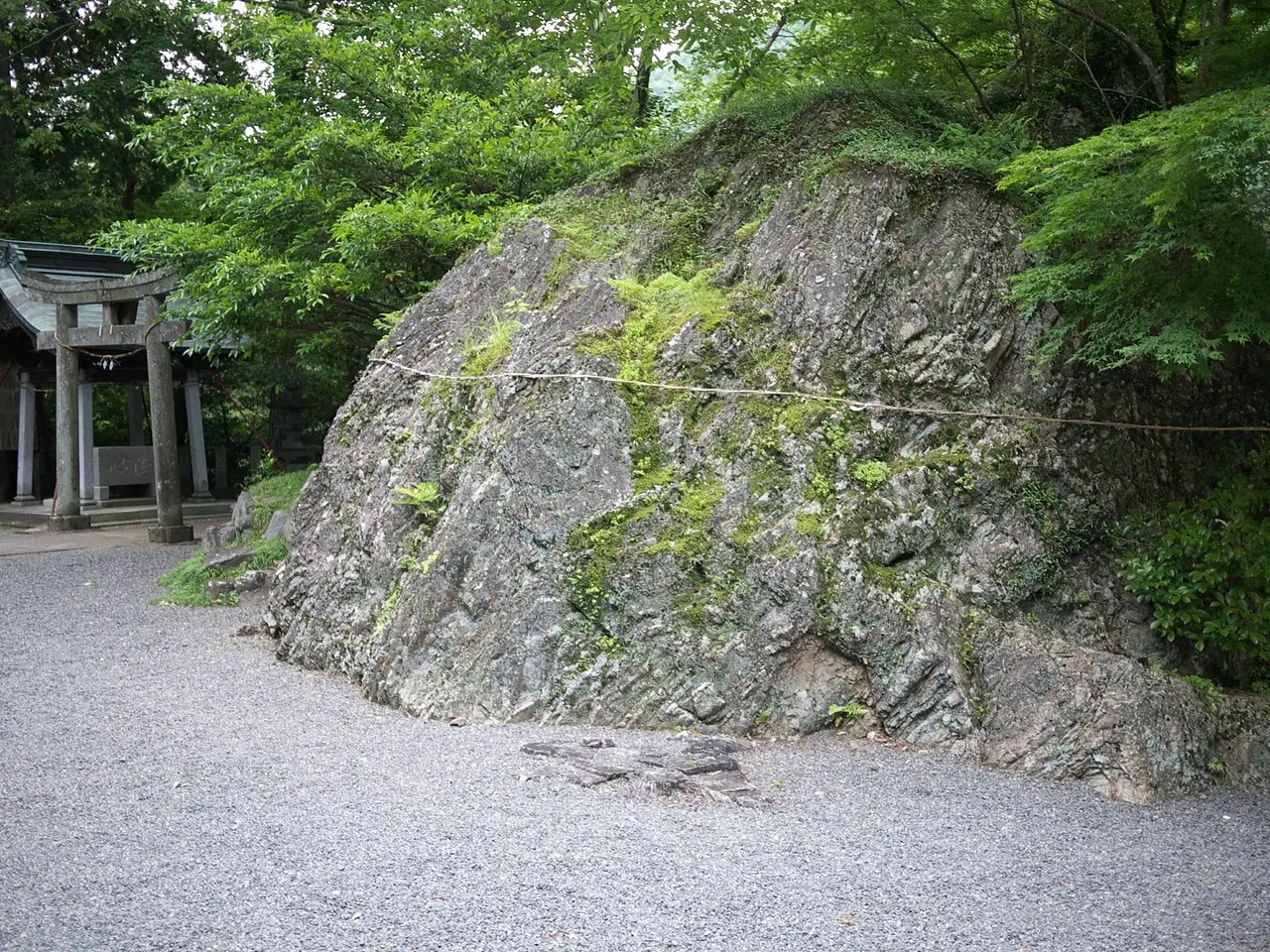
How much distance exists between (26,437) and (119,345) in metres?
5.83

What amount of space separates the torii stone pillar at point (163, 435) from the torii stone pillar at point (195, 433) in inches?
202

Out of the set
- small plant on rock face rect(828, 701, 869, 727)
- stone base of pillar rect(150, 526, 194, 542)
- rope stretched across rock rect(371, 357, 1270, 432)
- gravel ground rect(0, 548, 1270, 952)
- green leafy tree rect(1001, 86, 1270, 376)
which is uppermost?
green leafy tree rect(1001, 86, 1270, 376)

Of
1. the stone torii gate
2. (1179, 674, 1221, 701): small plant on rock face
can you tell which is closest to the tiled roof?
the stone torii gate

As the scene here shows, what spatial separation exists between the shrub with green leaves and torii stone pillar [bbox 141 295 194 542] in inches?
461

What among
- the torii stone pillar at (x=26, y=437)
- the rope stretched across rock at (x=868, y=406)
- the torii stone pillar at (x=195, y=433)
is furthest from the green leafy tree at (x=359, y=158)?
the torii stone pillar at (x=26, y=437)

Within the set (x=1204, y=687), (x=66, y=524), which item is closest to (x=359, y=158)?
(x=1204, y=687)

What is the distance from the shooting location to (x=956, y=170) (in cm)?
709

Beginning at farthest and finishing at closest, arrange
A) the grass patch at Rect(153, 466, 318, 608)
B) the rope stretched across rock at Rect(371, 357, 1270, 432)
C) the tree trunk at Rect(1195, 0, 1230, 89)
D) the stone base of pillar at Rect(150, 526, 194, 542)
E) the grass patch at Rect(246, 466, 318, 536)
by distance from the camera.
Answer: the stone base of pillar at Rect(150, 526, 194, 542) < the grass patch at Rect(246, 466, 318, 536) < the grass patch at Rect(153, 466, 318, 608) < the tree trunk at Rect(1195, 0, 1230, 89) < the rope stretched across rock at Rect(371, 357, 1270, 432)

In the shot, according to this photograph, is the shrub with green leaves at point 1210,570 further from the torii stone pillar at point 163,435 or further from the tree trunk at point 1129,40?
the torii stone pillar at point 163,435

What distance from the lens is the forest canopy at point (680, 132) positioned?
17.1 feet

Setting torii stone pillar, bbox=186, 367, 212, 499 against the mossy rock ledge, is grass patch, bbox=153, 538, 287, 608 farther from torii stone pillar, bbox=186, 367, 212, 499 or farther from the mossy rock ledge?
torii stone pillar, bbox=186, 367, 212, 499

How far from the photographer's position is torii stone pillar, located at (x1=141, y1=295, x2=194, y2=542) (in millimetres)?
13320

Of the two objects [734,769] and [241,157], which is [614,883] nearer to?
[734,769]

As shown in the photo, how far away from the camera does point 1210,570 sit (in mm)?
5645
